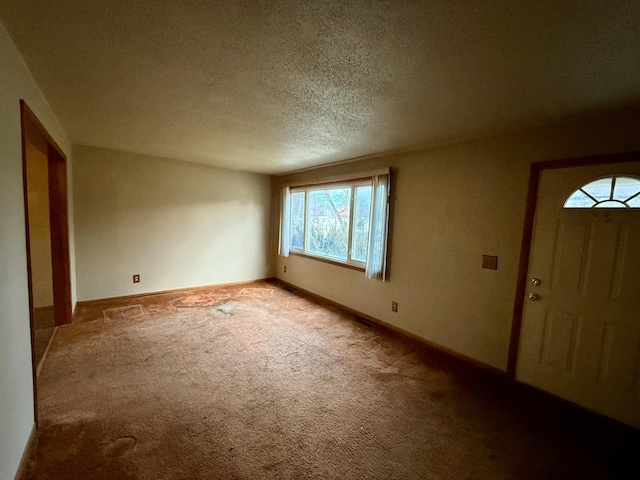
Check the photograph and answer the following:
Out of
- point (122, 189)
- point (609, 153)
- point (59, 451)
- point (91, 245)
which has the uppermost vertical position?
point (609, 153)

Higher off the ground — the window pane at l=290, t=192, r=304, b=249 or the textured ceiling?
the textured ceiling

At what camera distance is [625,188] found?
6.30 feet

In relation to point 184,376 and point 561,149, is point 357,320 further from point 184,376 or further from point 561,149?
point 561,149

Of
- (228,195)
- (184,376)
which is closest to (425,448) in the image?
(184,376)

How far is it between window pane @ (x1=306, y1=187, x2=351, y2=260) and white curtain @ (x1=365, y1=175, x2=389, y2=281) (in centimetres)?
65

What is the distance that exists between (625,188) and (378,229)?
84.9 inches

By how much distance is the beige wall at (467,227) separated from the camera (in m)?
2.21

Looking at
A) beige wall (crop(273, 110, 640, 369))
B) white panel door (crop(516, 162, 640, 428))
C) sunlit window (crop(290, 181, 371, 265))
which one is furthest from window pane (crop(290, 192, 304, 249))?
white panel door (crop(516, 162, 640, 428))

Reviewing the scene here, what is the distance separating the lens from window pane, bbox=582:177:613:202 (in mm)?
1992

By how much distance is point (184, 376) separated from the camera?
234cm

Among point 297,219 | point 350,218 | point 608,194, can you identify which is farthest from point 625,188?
point 297,219

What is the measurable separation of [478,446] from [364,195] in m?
2.98

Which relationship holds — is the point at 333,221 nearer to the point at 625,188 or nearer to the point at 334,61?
the point at 334,61

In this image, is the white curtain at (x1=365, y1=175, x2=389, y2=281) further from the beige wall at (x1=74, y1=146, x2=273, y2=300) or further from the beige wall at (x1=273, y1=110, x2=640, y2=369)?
the beige wall at (x1=74, y1=146, x2=273, y2=300)
